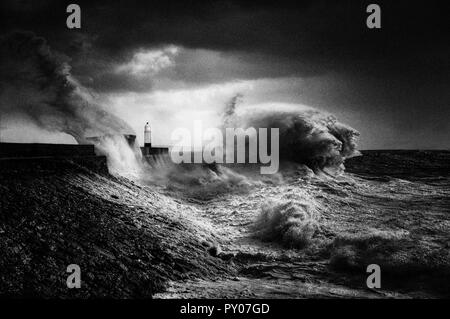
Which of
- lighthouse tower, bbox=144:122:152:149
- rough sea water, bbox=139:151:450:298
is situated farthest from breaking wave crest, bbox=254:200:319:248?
lighthouse tower, bbox=144:122:152:149

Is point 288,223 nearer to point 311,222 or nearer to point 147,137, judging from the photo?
point 311,222

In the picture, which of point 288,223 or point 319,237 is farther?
point 288,223

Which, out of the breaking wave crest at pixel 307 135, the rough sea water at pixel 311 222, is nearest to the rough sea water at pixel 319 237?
the rough sea water at pixel 311 222

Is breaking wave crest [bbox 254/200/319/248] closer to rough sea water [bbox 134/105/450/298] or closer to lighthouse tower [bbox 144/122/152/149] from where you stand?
rough sea water [bbox 134/105/450/298]

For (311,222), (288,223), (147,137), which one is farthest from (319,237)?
(147,137)

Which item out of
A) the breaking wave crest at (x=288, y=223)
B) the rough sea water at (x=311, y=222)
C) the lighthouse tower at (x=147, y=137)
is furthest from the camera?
the lighthouse tower at (x=147, y=137)

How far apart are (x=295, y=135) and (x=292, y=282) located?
12.0 metres

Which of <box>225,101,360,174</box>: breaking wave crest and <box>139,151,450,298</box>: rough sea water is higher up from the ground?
<box>225,101,360,174</box>: breaking wave crest

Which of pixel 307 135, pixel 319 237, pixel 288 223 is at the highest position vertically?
pixel 307 135

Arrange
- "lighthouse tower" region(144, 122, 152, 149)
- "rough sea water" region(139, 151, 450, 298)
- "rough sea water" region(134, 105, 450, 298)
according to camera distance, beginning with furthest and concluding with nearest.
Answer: "lighthouse tower" region(144, 122, 152, 149)
"rough sea water" region(134, 105, 450, 298)
"rough sea water" region(139, 151, 450, 298)

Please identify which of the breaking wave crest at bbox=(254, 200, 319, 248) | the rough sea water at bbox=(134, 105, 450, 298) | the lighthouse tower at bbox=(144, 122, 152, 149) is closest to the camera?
the rough sea water at bbox=(134, 105, 450, 298)

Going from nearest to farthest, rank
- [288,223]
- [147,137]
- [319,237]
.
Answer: [319,237] < [288,223] < [147,137]

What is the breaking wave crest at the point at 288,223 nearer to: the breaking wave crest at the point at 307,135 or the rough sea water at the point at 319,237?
the rough sea water at the point at 319,237

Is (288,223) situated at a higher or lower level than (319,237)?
higher
